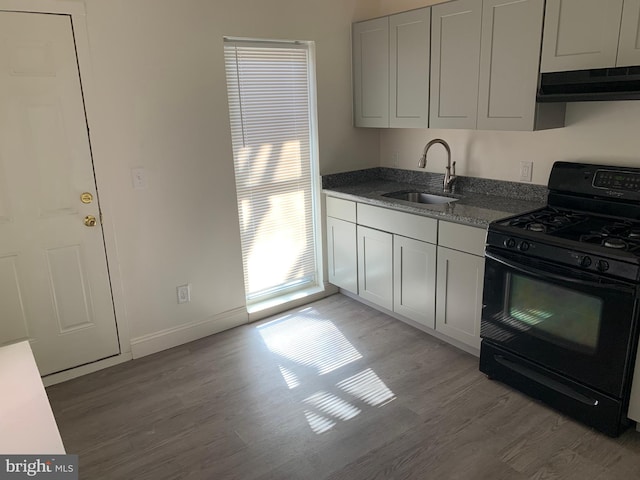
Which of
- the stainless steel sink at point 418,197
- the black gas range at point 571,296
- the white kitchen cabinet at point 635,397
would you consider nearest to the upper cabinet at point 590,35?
the black gas range at point 571,296

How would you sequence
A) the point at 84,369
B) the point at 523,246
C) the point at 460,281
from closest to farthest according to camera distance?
the point at 523,246 < the point at 460,281 < the point at 84,369

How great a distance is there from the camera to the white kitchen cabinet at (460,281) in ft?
9.07

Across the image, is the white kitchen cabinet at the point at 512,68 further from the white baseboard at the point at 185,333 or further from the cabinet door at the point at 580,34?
the white baseboard at the point at 185,333

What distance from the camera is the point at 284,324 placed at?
3.58 m

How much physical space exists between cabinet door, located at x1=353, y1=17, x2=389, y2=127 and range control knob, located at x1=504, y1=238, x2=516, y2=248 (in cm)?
151

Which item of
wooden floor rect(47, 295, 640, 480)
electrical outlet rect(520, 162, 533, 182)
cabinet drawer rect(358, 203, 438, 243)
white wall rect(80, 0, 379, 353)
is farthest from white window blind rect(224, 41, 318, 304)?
electrical outlet rect(520, 162, 533, 182)

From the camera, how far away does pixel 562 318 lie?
2.32 metres

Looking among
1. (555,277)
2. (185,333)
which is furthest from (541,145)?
(185,333)

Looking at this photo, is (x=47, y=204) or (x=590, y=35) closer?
(x=590, y=35)

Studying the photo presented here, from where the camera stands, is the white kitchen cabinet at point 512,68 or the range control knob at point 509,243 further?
the white kitchen cabinet at point 512,68

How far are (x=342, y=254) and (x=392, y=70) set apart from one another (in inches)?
57.3

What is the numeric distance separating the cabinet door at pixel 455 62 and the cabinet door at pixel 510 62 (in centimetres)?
7

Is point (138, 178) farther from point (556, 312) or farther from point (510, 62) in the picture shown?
point (556, 312)

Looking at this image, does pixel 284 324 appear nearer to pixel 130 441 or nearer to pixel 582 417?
pixel 130 441
